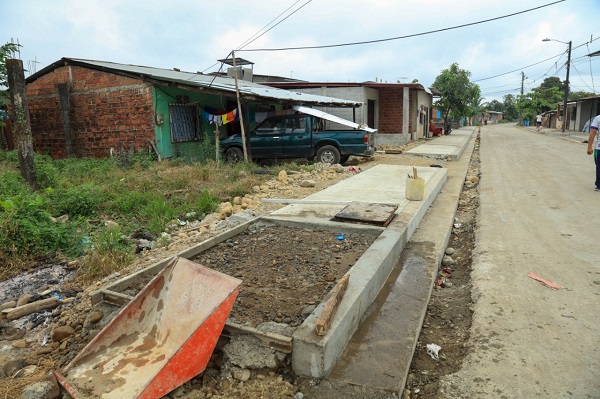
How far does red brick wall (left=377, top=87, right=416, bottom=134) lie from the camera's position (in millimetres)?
21453

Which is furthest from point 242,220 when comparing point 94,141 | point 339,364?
point 94,141

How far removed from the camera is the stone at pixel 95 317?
3406mm

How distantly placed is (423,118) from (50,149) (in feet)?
76.3

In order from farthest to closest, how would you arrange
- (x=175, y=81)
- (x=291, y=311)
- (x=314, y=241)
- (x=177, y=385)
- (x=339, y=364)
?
1. (x=175, y=81)
2. (x=314, y=241)
3. (x=291, y=311)
4. (x=339, y=364)
5. (x=177, y=385)

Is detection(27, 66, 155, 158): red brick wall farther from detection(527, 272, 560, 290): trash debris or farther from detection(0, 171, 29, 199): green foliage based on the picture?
detection(527, 272, 560, 290): trash debris

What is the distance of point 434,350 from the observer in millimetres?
3162

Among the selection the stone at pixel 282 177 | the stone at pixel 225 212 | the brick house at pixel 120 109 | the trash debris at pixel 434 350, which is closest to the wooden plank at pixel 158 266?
the stone at pixel 225 212

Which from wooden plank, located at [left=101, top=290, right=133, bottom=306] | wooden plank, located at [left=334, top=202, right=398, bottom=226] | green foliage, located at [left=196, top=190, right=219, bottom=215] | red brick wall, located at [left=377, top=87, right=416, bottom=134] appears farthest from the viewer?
red brick wall, located at [left=377, top=87, right=416, bottom=134]

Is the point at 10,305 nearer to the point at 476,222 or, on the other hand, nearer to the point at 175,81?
the point at 476,222

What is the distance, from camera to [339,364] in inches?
111

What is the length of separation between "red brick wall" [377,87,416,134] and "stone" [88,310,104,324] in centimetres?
1997

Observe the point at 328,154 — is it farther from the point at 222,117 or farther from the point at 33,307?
the point at 33,307

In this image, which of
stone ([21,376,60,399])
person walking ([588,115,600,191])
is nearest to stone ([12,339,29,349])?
stone ([21,376,60,399])

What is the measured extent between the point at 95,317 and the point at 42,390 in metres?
0.99
